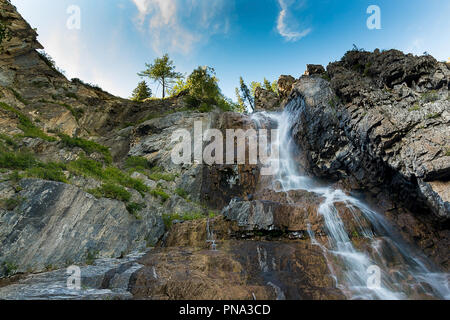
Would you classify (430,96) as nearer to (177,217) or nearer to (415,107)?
(415,107)

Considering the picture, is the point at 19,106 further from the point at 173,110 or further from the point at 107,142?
the point at 173,110

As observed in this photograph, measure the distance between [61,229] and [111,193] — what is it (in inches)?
115

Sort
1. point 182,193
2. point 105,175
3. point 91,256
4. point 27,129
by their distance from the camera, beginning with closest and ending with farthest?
1. point 91,256
2. point 105,175
3. point 27,129
4. point 182,193

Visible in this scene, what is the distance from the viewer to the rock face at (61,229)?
648 centimetres

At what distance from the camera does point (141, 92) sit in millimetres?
33688

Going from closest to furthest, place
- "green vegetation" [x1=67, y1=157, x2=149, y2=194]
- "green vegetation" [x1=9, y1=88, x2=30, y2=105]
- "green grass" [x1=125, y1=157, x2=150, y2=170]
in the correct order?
"green vegetation" [x1=67, y1=157, x2=149, y2=194], "green vegetation" [x1=9, y1=88, x2=30, y2=105], "green grass" [x1=125, y1=157, x2=150, y2=170]

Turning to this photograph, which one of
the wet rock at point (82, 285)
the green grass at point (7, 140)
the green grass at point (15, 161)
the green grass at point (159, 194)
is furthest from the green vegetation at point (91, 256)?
the green grass at point (7, 140)

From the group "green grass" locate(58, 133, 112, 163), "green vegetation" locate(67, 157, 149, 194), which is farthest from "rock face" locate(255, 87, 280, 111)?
"green vegetation" locate(67, 157, 149, 194)

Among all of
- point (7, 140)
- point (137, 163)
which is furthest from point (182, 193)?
point (7, 140)

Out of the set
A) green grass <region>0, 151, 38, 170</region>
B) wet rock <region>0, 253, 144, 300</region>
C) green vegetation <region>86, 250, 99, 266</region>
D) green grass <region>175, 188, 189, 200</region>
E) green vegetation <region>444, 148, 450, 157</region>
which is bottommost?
wet rock <region>0, 253, 144, 300</region>

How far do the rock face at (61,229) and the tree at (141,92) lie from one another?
27676mm

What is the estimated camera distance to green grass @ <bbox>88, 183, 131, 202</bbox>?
31.8ft

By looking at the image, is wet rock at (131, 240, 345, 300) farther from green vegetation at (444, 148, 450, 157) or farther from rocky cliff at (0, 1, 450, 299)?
green vegetation at (444, 148, 450, 157)

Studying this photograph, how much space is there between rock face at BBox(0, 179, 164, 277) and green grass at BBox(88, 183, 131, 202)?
0.34 metres
